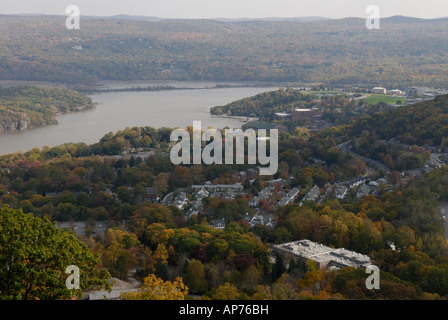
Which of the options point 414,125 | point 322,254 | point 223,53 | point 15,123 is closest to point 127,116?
point 15,123

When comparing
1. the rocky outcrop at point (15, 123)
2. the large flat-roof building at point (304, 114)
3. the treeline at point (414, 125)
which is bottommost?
the rocky outcrop at point (15, 123)

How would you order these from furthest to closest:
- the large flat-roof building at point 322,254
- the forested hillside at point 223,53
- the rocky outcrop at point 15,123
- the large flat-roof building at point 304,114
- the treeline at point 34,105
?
the forested hillside at point 223,53 → the large flat-roof building at point 304,114 → the treeline at point 34,105 → the rocky outcrop at point 15,123 → the large flat-roof building at point 322,254

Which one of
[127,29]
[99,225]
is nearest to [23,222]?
[99,225]

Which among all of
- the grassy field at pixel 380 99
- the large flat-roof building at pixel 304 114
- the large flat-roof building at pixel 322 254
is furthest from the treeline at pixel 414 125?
the grassy field at pixel 380 99

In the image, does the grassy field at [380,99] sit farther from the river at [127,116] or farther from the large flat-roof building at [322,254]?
the large flat-roof building at [322,254]

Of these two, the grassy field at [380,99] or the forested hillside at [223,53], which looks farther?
the forested hillside at [223,53]

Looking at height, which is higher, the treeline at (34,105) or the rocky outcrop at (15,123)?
the treeline at (34,105)

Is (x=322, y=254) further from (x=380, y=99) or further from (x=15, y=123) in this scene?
(x=380, y=99)
